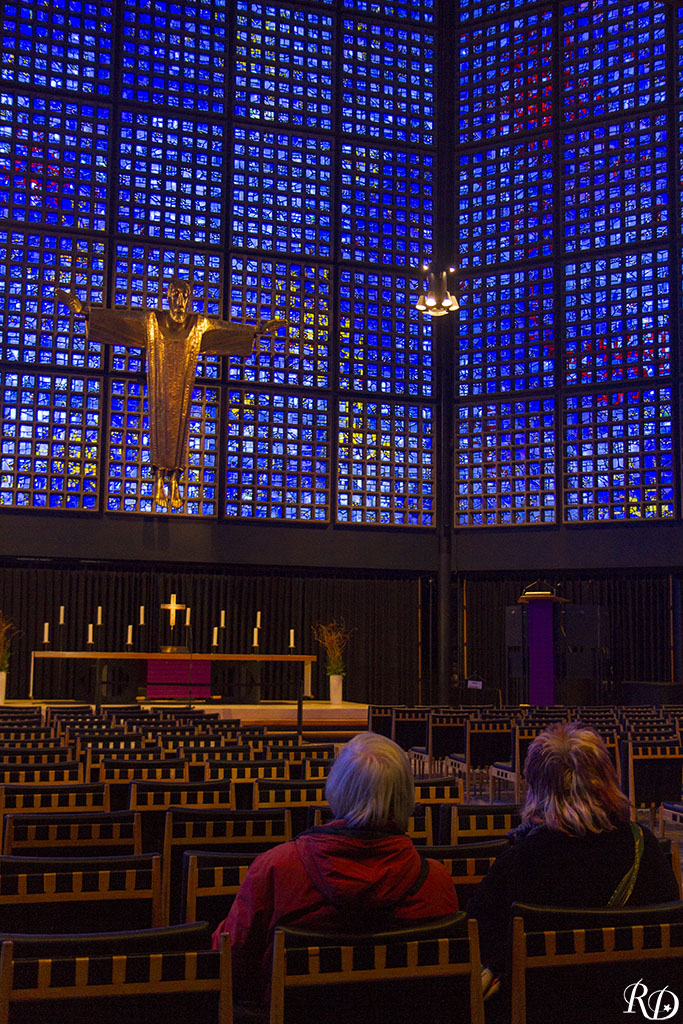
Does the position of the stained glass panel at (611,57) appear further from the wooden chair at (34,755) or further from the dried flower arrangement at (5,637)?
the wooden chair at (34,755)

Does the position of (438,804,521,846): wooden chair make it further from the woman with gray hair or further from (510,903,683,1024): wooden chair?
(510,903,683,1024): wooden chair

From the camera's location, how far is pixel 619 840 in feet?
10.2

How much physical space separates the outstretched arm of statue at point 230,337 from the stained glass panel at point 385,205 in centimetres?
425

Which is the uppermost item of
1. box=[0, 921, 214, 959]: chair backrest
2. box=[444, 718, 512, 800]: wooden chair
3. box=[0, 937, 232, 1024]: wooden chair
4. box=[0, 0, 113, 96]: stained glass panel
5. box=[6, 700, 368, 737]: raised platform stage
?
box=[0, 0, 113, 96]: stained glass panel

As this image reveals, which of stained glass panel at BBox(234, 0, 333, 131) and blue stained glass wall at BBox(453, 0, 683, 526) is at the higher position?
stained glass panel at BBox(234, 0, 333, 131)

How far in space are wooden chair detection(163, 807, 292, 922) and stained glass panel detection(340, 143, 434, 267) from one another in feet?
67.4

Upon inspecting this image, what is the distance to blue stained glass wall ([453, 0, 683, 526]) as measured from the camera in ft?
73.1

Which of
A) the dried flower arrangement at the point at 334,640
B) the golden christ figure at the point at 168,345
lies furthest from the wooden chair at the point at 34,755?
the dried flower arrangement at the point at 334,640

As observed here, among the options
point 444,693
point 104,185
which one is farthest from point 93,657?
point 104,185

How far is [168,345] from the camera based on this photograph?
66.5 feet

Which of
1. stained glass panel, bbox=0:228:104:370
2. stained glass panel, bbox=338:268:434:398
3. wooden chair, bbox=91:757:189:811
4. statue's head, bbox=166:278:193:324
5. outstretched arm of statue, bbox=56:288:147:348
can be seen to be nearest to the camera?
wooden chair, bbox=91:757:189:811

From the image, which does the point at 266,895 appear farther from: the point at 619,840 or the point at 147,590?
the point at 147,590

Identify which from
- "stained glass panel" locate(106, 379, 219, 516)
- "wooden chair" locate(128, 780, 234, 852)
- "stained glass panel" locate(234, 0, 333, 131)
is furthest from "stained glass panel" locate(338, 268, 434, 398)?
"wooden chair" locate(128, 780, 234, 852)

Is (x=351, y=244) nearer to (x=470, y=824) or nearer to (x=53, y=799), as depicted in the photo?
(x=53, y=799)
